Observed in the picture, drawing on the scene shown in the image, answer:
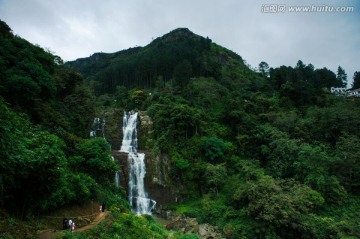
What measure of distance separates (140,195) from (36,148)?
22675 mm

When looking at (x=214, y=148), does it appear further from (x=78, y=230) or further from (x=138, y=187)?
(x=78, y=230)

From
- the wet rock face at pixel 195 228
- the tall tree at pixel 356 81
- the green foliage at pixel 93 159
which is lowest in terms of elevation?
the wet rock face at pixel 195 228

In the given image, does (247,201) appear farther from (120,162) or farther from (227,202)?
(120,162)

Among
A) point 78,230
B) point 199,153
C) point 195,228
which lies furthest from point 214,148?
point 78,230

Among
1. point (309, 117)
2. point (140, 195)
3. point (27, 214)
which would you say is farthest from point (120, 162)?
point (309, 117)

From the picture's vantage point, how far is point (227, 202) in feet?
93.8

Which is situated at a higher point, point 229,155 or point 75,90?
point 75,90

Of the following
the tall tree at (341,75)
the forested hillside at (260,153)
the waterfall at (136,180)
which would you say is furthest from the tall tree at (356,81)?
the waterfall at (136,180)

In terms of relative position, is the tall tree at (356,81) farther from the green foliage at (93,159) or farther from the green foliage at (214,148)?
the green foliage at (93,159)

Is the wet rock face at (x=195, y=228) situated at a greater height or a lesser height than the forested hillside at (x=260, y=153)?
lesser

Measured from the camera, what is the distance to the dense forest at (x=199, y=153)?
12344mm

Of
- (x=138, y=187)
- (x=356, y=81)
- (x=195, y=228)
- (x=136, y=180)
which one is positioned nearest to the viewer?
(x=195, y=228)

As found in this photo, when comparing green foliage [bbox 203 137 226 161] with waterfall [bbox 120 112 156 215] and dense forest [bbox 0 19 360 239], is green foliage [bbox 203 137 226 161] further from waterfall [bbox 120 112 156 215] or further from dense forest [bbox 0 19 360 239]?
waterfall [bbox 120 112 156 215]

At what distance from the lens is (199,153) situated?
35469mm
